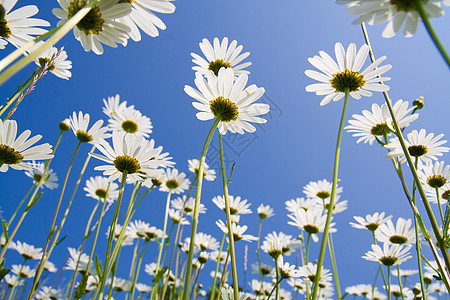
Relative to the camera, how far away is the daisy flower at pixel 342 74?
3.59ft

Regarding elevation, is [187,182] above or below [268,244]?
above

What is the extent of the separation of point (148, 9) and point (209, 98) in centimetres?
36

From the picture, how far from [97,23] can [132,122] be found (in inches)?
69.4

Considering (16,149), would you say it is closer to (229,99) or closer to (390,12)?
(229,99)

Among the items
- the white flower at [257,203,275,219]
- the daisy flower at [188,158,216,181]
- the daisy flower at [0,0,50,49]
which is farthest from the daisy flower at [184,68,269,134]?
the white flower at [257,203,275,219]

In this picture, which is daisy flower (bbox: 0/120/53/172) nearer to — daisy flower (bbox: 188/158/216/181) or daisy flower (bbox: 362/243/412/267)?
daisy flower (bbox: 188/158/216/181)

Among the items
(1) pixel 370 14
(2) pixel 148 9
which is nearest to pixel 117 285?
(2) pixel 148 9

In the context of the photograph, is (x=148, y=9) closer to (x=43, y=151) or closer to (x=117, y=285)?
(x=43, y=151)

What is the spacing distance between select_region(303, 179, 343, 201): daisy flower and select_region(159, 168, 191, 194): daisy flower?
3.65 ft

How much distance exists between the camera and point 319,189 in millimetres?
2721

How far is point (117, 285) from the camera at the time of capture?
301 cm

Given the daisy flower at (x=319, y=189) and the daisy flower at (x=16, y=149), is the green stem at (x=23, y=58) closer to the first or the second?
the daisy flower at (x=16, y=149)

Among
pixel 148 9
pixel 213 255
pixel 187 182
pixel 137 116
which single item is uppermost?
pixel 137 116

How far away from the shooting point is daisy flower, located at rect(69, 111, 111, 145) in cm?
176
